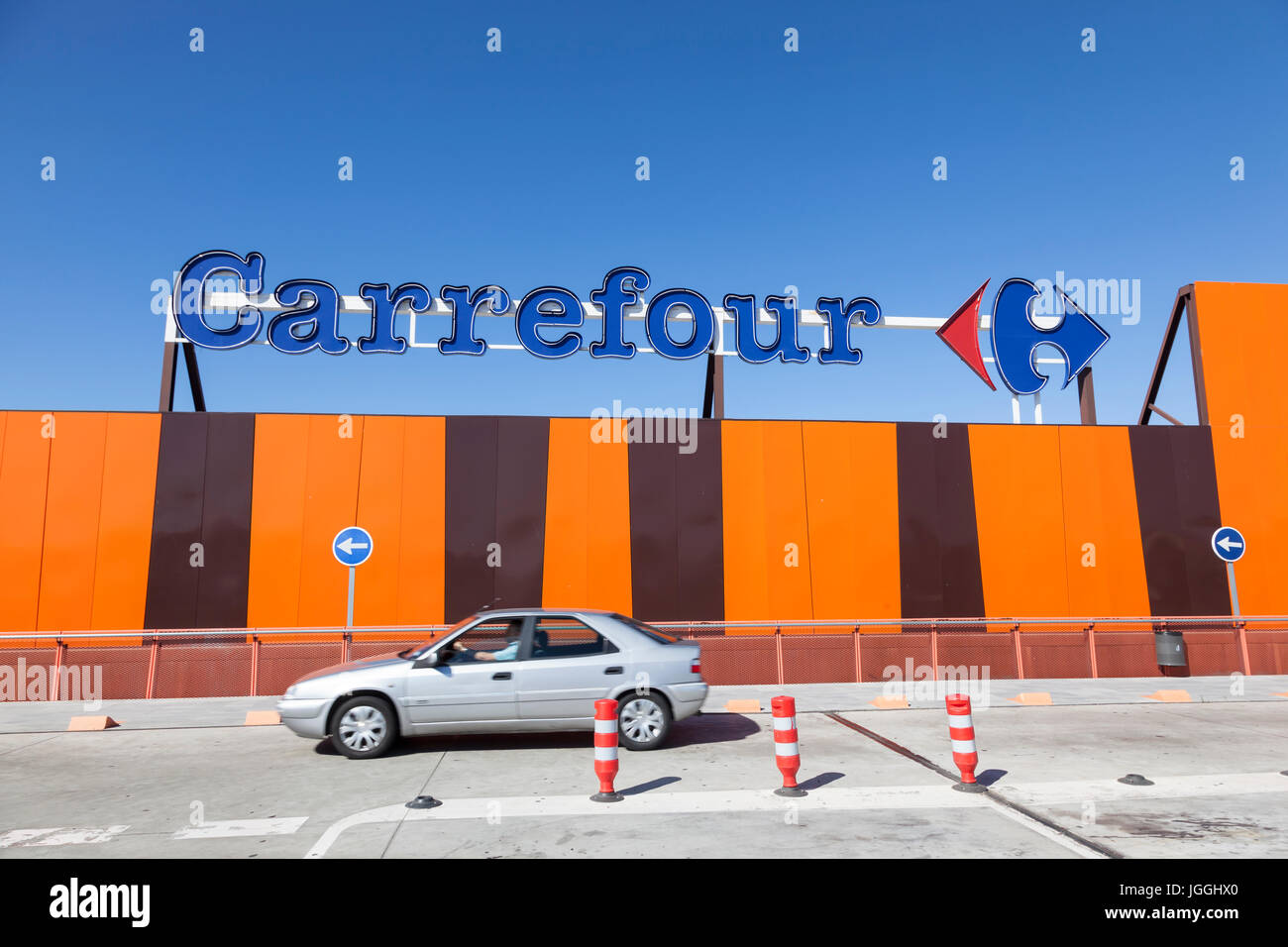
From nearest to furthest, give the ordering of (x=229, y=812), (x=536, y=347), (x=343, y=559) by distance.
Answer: (x=229, y=812) < (x=343, y=559) < (x=536, y=347)

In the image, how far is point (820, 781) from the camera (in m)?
7.14

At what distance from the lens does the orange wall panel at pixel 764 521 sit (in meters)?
15.7

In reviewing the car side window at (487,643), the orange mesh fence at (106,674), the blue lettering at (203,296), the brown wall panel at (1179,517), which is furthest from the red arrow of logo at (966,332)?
the orange mesh fence at (106,674)

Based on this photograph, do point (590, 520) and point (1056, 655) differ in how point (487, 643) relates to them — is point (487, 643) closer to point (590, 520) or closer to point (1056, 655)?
point (590, 520)

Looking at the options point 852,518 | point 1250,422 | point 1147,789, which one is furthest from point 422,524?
point 1250,422

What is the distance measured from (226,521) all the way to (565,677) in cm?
971

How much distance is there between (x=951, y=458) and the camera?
16641mm

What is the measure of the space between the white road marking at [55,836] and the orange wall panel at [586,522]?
31.8 ft

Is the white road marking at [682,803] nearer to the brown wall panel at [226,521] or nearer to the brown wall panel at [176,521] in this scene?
the brown wall panel at [226,521]

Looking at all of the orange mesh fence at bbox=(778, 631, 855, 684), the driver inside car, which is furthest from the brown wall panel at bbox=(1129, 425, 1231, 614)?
the driver inside car

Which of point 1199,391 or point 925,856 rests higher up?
point 1199,391
